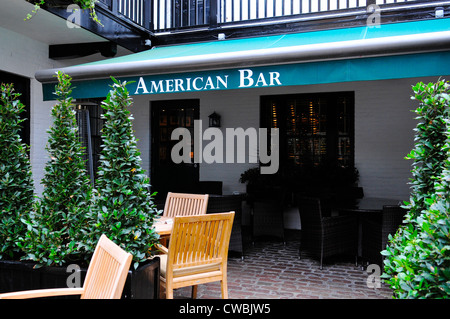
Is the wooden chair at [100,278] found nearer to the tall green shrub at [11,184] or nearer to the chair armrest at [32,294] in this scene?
the chair armrest at [32,294]

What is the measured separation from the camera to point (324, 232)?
15.7 feet

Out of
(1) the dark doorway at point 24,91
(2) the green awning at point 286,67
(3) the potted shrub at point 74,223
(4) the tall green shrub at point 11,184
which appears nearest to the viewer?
(3) the potted shrub at point 74,223

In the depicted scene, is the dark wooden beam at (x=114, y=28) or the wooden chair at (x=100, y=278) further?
the dark wooden beam at (x=114, y=28)

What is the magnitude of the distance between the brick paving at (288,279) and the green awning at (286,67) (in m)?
2.17

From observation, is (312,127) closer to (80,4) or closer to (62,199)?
(80,4)

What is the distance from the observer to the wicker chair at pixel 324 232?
190 inches

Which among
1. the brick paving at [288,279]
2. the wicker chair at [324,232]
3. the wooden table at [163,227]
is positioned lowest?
the brick paving at [288,279]

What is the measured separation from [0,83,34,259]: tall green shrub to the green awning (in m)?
1.36

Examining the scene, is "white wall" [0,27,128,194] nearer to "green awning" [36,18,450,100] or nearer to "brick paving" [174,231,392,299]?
"green awning" [36,18,450,100]

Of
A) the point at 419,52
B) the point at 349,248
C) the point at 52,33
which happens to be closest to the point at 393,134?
the point at 349,248

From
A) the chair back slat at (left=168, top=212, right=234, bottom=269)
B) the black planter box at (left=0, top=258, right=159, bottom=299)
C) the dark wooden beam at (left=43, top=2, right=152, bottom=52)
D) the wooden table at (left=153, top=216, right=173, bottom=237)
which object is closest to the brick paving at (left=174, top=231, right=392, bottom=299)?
the wooden table at (left=153, top=216, right=173, bottom=237)

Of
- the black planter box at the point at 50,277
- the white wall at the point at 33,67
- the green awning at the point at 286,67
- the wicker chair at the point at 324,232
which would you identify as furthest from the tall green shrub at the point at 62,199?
the wicker chair at the point at 324,232

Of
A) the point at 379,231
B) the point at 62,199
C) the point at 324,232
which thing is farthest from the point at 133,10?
the point at 379,231

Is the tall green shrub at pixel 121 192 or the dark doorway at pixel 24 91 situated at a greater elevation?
the dark doorway at pixel 24 91
